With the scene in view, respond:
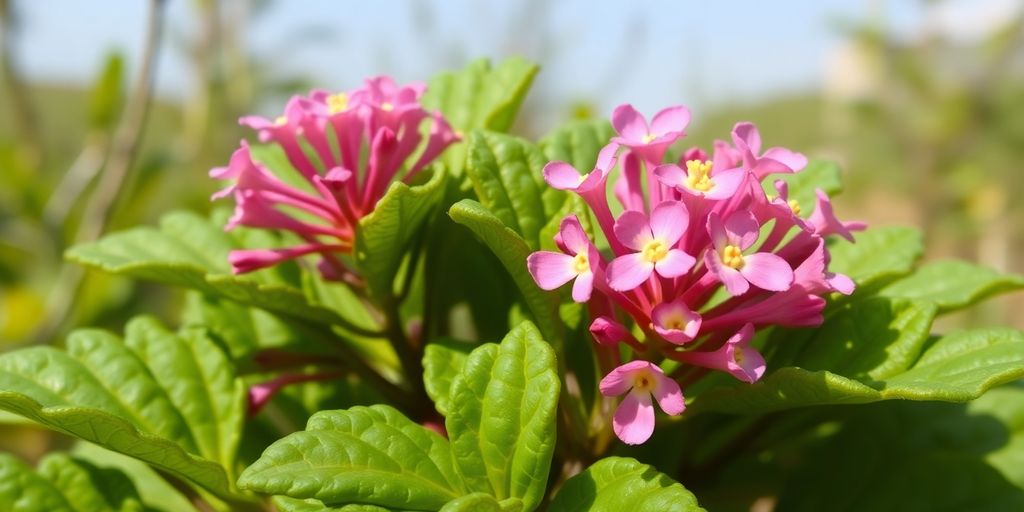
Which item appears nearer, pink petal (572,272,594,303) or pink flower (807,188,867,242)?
pink petal (572,272,594,303)

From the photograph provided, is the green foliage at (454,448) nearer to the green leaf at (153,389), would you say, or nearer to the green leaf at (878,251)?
the green leaf at (153,389)

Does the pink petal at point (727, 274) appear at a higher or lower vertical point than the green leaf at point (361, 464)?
Result: higher

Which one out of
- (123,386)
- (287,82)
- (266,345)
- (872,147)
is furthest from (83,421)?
(872,147)

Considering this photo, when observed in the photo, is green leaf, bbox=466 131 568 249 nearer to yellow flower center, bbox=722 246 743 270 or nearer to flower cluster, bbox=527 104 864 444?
flower cluster, bbox=527 104 864 444

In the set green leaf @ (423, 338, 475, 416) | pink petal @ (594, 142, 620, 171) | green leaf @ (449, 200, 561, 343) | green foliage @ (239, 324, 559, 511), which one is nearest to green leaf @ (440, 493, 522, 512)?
green foliage @ (239, 324, 559, 511)

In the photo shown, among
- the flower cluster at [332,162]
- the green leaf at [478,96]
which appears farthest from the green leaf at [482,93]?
the flower cluster at [332,162]

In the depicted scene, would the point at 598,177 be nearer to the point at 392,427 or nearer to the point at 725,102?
the point at 392,427
